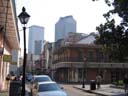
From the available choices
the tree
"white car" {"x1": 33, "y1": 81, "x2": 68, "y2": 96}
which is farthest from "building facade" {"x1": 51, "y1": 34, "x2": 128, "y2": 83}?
"white car" {"x1": 33, "y1": 81, "x2": 68, "y2": 96}

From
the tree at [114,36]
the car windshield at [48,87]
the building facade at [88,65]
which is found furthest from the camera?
the building facade at [88,65]

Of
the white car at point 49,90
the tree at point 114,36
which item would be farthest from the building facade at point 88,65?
the white car at point 49,90

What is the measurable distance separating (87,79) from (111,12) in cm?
5377

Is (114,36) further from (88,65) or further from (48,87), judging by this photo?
(88,65)

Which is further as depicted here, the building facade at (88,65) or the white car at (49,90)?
the building facade at (88,65)

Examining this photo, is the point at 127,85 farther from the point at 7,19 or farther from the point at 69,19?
the point at 69,19

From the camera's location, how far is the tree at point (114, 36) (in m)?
33.6

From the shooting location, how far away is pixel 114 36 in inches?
1416

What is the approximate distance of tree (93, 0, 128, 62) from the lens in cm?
3358

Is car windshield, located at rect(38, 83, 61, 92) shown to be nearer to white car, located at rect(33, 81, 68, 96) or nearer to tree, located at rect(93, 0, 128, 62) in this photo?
white car, located at rect(33, 81, 68, 96)

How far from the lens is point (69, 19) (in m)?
200

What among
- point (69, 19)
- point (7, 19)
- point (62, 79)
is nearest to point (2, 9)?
point (7, 19)

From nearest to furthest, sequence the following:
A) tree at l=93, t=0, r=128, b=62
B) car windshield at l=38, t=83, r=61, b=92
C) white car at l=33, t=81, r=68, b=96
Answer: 1. white car at l=33, t=81, r=68, b=96
2. car windshield at l=38, t=83, r=61, b=92
3. tree at l=93, t=0, r=128, b=62

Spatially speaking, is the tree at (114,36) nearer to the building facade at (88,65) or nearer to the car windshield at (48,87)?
the car windshield at (48,87)
